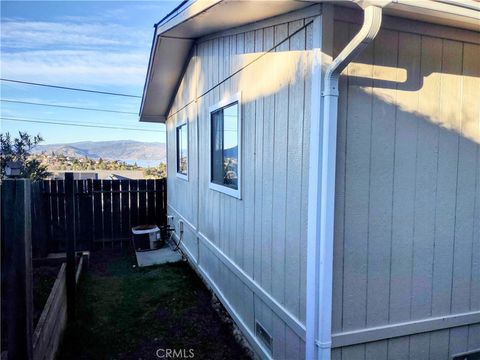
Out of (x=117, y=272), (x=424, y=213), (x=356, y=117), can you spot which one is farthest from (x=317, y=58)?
(x=117, y=272)

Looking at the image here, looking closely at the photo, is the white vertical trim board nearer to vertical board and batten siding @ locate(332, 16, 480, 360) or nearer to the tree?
vertical board and batten siding @ locate(332, 16, 480, 360)

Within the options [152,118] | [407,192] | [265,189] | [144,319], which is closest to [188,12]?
[265,189]

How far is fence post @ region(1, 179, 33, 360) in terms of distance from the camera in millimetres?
1676

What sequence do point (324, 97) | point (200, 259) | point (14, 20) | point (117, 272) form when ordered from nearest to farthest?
point (324, 97) → point (200, 259) → point (117, 272) → point (14, 20)

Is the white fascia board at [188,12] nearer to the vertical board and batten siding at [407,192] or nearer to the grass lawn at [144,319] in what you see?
the vertical board and batten siding at [407,192]

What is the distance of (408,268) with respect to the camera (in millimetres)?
2293

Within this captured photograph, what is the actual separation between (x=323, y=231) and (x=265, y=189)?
0.84m

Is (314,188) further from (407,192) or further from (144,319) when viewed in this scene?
(144,319)

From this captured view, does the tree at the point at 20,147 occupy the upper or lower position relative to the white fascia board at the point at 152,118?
lower

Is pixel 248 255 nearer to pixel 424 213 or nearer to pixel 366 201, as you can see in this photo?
pixel 366 201

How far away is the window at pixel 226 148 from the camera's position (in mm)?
3391

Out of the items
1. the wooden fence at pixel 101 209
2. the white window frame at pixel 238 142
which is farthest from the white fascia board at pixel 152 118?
the white window frame at pixel 238 142

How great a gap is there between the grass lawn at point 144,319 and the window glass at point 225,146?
1.54 metres

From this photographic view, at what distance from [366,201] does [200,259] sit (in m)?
3.33
